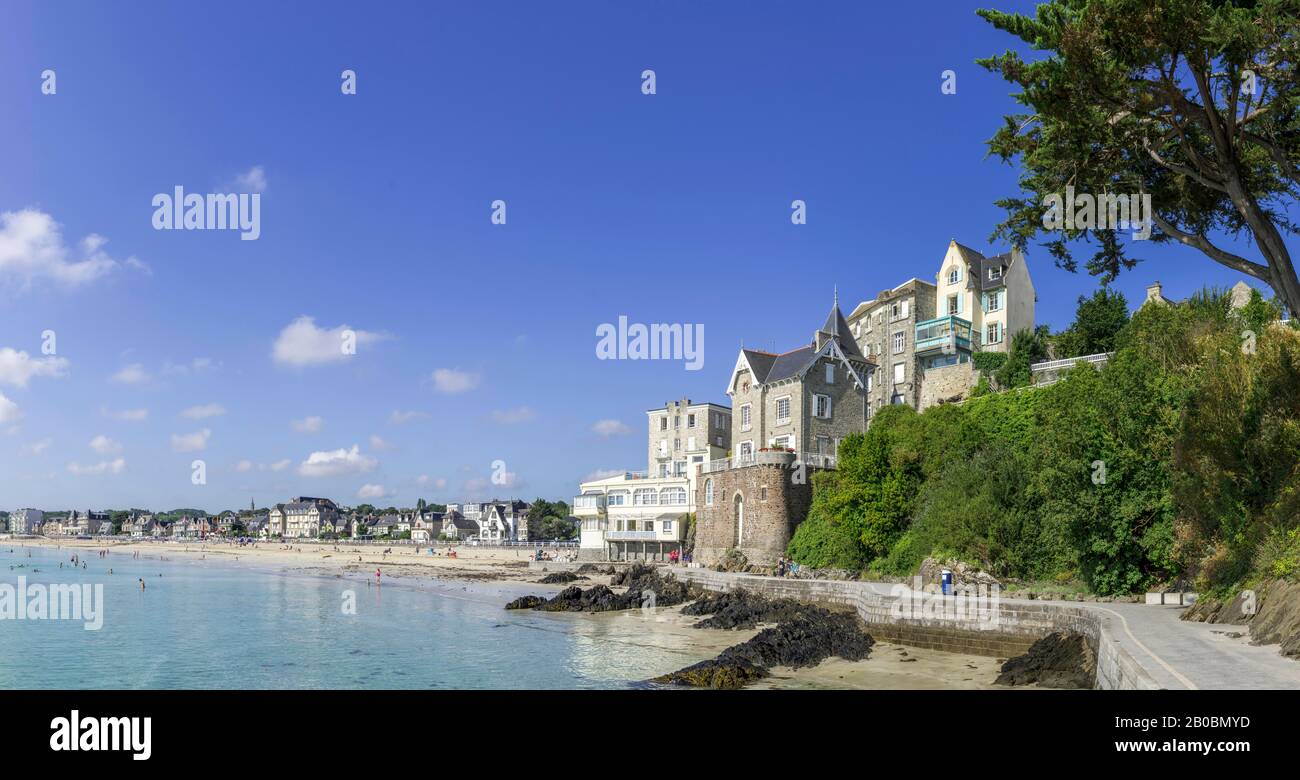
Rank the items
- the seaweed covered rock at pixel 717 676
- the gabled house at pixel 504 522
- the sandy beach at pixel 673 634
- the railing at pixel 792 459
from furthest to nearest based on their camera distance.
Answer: the gabled house at pixel 504 522 < the railing at pixel 792 459 < the sandy beach at pixel 673 634 < the seaweed covered rock at pixel 717 676

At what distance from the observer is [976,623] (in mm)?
24969

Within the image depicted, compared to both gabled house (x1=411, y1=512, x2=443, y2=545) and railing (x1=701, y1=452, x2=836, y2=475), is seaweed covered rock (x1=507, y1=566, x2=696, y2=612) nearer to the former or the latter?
railing (x1=701, y1=452, x2=836, y2=475)

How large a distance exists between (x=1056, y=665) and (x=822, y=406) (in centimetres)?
3025

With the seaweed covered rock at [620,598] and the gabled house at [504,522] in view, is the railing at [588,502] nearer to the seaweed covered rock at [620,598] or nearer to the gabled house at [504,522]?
the seaweed covered rock at [620,598]

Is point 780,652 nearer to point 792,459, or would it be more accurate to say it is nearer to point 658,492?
point 792,459

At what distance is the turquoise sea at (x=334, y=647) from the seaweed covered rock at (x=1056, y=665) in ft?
31.4

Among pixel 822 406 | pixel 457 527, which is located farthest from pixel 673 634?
pixel 457 527

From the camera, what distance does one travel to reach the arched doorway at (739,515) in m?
47.5

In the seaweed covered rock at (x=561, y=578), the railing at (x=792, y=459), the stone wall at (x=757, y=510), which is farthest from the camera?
the seaweed covered rock at (x=561, y=578)

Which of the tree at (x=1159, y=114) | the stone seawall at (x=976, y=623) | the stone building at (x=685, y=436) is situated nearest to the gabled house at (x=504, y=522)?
the stone building at (x=685, y=436)

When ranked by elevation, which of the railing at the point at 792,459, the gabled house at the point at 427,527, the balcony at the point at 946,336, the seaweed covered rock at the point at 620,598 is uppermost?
the balcony at the point at 946,336

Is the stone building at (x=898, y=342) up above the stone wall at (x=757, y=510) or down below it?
above

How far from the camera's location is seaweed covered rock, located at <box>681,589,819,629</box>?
33.6 metres

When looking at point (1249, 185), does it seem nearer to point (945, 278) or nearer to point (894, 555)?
point (894, 555)
